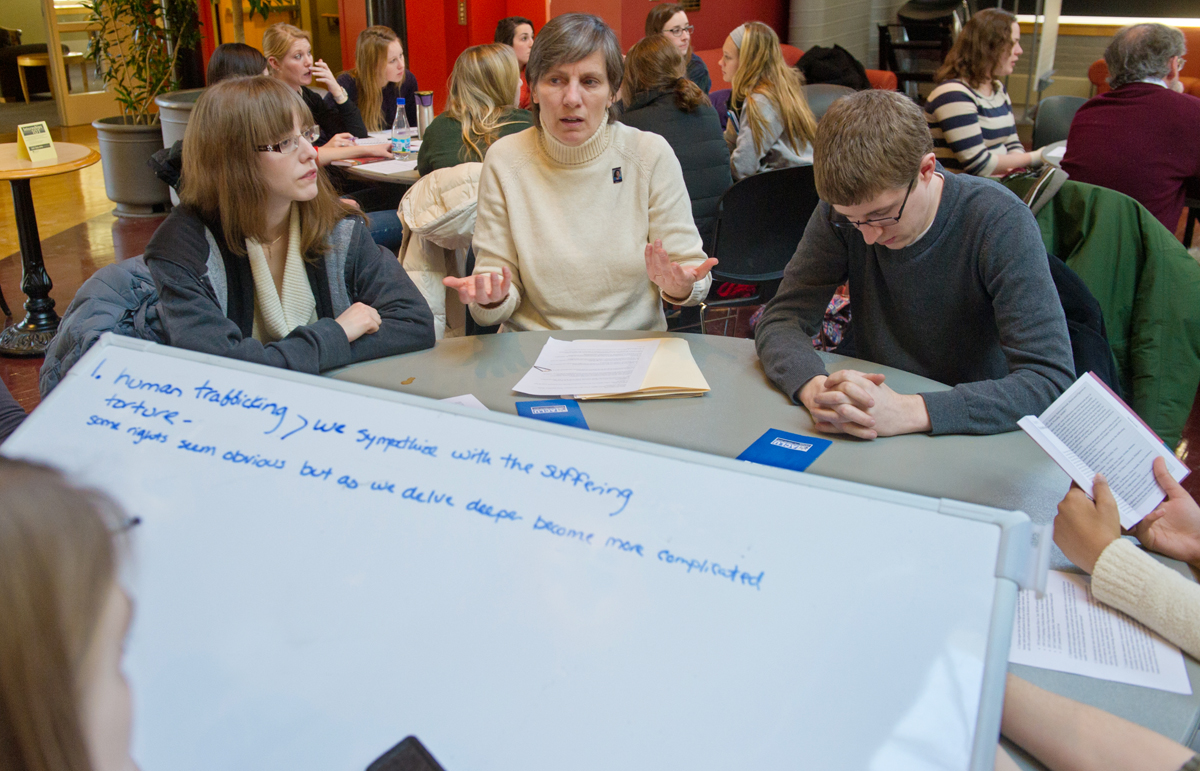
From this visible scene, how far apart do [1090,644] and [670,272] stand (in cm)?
112

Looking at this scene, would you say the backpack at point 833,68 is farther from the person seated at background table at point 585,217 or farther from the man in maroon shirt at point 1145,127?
the person seated at background table at point 585,217

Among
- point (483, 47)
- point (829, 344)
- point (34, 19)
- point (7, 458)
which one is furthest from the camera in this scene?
point (34, 19)

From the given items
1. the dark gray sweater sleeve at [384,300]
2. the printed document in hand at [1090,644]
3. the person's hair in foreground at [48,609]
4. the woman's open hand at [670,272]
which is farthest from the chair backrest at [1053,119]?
the person's hair in foreground at [48,609]

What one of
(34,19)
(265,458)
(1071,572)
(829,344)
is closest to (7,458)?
(265,458)

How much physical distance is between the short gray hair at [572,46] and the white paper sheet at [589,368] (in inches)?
25.6

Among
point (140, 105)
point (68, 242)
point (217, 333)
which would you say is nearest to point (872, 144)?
point (217, 333)

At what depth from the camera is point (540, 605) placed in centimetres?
79

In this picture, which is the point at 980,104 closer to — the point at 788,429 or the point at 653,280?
the point at 653,280

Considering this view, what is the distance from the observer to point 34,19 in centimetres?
1045

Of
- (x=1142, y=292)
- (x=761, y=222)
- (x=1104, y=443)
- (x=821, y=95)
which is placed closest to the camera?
(x=1104, y=443)

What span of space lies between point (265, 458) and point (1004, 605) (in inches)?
29.4

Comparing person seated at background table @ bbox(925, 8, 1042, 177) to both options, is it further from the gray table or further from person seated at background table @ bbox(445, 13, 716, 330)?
the gray table

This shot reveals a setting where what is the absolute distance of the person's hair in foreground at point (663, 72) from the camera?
3172 millimetres

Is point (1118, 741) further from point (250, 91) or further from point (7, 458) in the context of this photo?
point (250, 91)
